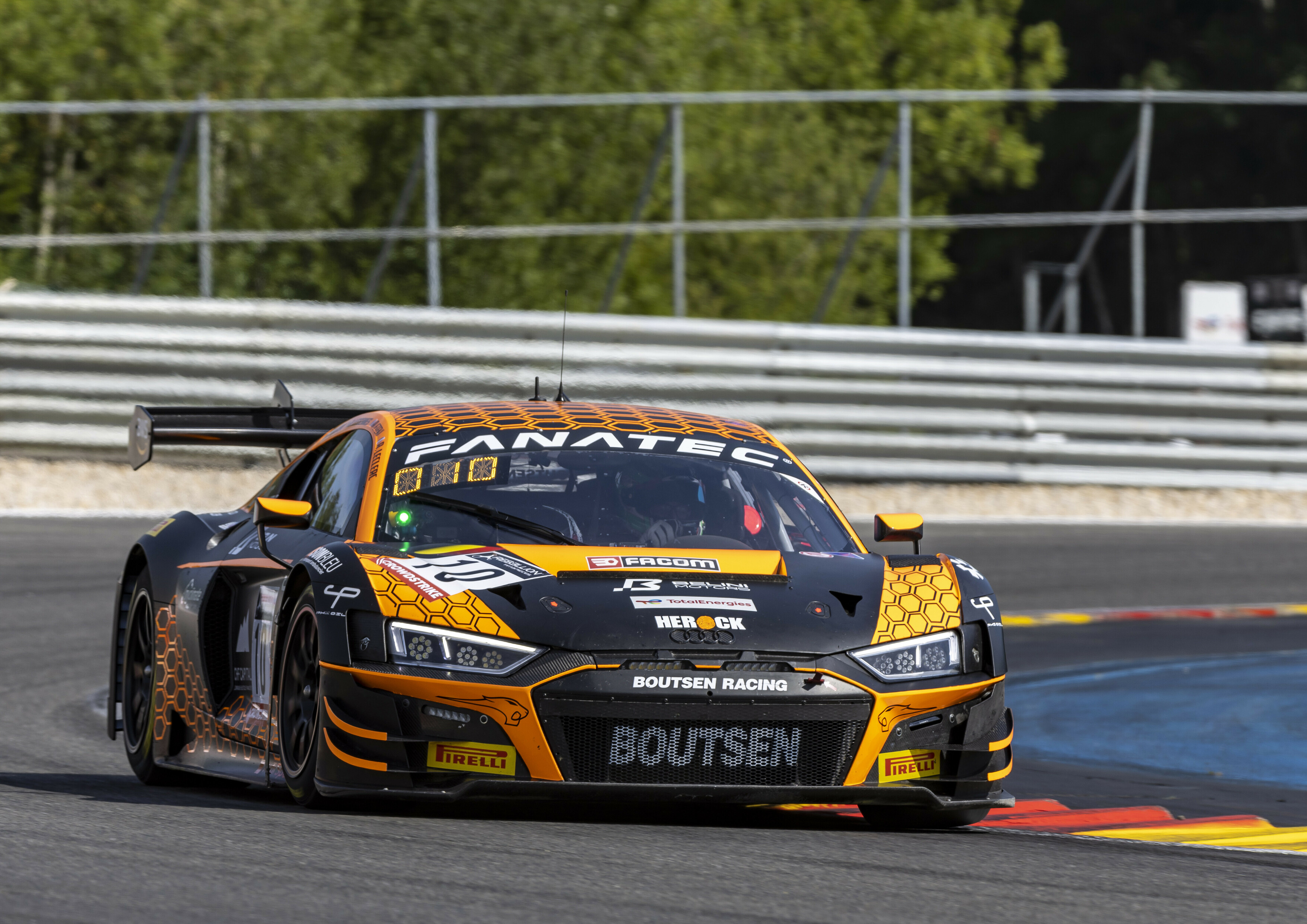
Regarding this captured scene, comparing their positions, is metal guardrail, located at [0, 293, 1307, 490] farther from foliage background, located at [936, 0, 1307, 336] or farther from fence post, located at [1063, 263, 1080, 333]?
foliage background, located at [936, 0, 1307, 336]

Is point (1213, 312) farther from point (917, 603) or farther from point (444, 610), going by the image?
point (444, 610)

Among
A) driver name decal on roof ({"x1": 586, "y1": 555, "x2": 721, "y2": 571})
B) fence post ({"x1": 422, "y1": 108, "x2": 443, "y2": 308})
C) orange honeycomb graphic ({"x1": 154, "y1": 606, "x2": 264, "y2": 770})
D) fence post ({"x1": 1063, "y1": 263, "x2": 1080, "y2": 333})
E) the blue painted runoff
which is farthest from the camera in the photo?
fence post ({"x1": 1063, "y1": 263, "x2": 1080, "y2": 333})

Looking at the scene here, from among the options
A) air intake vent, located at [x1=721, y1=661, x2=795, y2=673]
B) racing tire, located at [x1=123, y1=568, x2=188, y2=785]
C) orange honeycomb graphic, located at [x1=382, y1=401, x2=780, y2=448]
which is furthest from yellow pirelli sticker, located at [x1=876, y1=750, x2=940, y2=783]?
racing tire, located at [x1=123, y1=568, x2=188, y2=785]

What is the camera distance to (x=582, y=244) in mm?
16969

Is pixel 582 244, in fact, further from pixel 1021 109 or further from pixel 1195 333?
pixel 1021 109

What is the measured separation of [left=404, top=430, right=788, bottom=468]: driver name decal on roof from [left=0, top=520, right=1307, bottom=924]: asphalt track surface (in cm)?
108

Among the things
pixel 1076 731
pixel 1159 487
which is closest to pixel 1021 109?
pixel 1159 487

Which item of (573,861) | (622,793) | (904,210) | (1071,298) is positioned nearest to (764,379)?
(904,210)

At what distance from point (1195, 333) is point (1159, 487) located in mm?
6390

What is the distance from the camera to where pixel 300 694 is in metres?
5.86

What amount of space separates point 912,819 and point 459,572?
1.38 meters

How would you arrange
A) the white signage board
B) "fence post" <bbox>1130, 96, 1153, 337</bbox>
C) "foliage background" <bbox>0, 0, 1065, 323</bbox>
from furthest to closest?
the white signage board → "fence post" <bbox>1130, 96, 1153, 337</bbox> → "foliage background" <bbox>0, 0, 1065, 323</bbox>

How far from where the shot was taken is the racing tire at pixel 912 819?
5.96m

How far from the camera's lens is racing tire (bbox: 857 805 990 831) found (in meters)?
5.96
